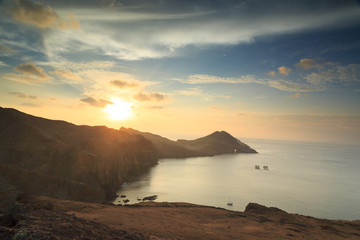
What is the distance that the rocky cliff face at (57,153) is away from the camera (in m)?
55.2

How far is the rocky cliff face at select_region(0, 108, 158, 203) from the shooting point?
2174 inches

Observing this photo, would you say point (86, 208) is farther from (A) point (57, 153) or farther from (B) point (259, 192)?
(B) point (259, 192)

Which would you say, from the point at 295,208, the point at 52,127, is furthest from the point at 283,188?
the point at 52,127

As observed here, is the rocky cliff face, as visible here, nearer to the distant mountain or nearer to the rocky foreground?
the distant mountain

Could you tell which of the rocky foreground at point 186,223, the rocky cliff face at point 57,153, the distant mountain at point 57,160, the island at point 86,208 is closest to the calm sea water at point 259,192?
the rocky cliff face at point 57,153

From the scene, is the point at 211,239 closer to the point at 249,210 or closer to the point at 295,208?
the point at 249,210

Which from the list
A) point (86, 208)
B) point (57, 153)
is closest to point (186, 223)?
point (86, 208)

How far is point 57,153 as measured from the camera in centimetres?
5916

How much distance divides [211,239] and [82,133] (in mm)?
80953

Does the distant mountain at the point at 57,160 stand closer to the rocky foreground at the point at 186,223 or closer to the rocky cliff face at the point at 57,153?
the rocky cliff face at the point at 57,153

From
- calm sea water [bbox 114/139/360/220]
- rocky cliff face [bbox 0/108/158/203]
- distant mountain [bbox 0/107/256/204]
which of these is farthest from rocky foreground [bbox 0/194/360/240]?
calm sea water [bbox 114/139/360/220]

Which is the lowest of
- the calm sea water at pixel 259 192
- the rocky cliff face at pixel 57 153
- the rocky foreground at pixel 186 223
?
the calm sea water at pixel 259 192

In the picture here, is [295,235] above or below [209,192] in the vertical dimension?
above

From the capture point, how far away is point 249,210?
44.1 meters
